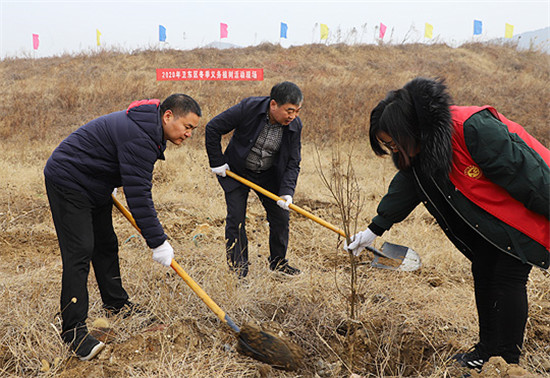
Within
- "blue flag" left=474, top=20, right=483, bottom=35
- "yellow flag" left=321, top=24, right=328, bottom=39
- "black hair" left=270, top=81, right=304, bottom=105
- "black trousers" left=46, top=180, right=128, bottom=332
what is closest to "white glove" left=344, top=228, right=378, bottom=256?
"black hair" left=270, top=81, right=304, bottom=105

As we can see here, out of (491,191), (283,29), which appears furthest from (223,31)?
(491,191)

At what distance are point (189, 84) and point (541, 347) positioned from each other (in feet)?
41.4

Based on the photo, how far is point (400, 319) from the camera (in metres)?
2.75

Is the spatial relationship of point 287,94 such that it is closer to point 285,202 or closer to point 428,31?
point 285,202

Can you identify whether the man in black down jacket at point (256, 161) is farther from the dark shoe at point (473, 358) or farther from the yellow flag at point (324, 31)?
the yellow flag at point (324, 31)

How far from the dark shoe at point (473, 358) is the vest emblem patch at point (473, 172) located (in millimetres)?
1033

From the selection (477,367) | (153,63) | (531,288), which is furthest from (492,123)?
(153,63)

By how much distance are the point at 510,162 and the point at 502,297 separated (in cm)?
70

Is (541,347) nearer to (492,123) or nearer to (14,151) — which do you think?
(492,123)

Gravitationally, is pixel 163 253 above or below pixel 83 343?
above

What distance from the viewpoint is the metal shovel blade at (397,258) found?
135 inches

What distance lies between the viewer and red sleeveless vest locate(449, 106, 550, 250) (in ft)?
6.19

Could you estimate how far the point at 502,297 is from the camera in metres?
2.02

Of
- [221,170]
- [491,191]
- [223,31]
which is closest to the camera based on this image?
[491,191]
